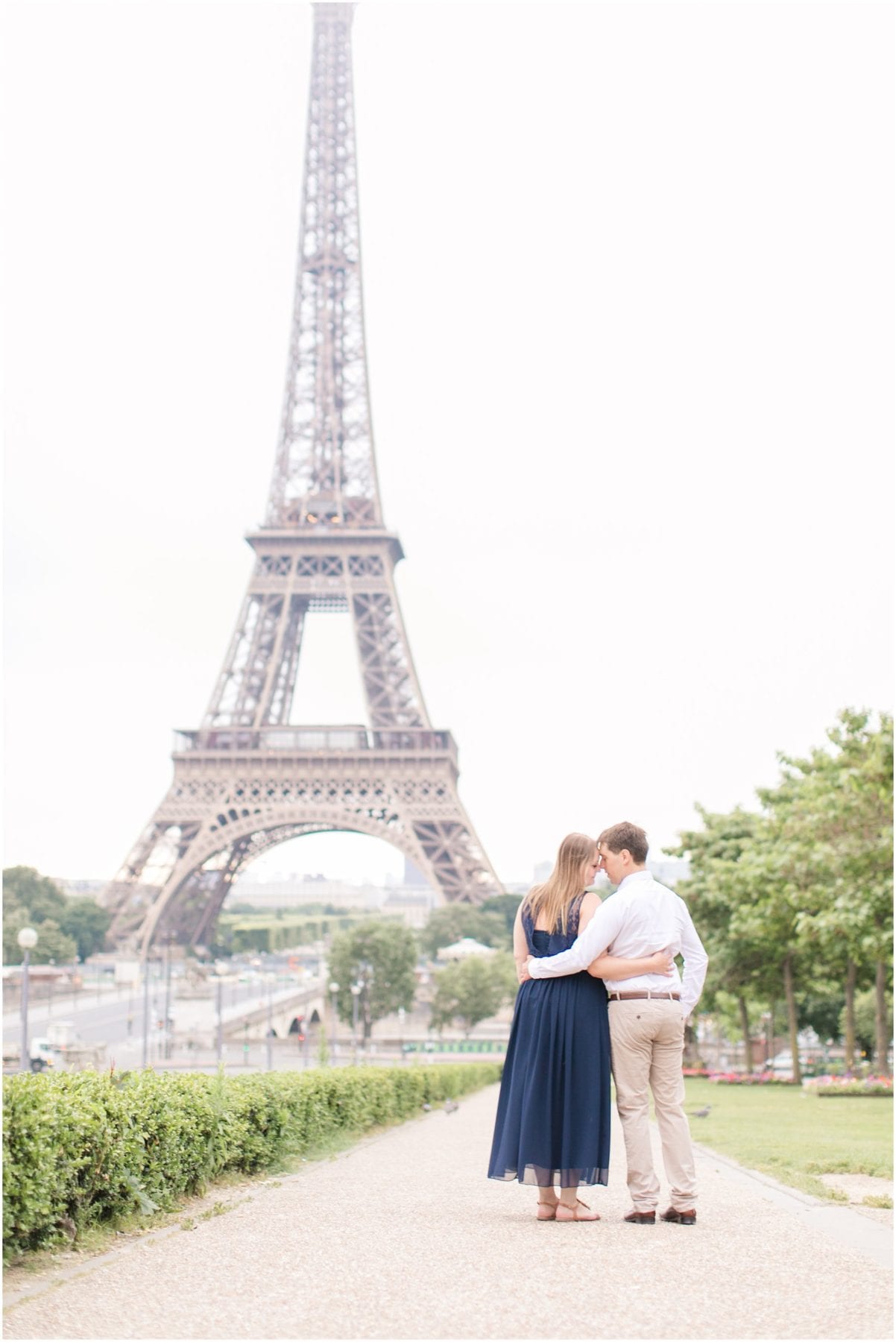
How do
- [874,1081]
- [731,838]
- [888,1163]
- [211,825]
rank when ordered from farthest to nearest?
[211,825]
[731,838]
[874,1081]
[888,1163]

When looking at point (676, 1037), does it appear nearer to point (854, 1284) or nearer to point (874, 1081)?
point (854, 1284)

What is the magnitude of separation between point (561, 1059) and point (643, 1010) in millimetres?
477

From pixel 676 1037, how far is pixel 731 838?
3044 centimetres

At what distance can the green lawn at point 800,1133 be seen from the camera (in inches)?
421

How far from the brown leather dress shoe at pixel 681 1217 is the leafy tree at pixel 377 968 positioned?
238ft

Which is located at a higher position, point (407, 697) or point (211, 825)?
point (407, 697)

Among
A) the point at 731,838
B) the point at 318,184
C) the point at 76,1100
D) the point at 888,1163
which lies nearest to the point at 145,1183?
the point at 76,1100

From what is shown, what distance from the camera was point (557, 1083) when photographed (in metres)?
6.97

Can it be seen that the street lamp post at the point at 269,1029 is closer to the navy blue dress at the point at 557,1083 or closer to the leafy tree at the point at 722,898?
the leafy tree at the point at 722,898

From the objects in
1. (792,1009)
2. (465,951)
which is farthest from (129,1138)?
(465,951)

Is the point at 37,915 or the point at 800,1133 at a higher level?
the point at 800,1133

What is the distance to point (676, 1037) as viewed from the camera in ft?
22.9

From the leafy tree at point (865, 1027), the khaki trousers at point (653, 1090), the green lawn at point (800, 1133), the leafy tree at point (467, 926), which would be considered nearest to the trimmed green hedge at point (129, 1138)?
the khaki trousers at point (653, 1090)

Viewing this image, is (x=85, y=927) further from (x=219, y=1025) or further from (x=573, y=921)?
(x=573, y=921)
